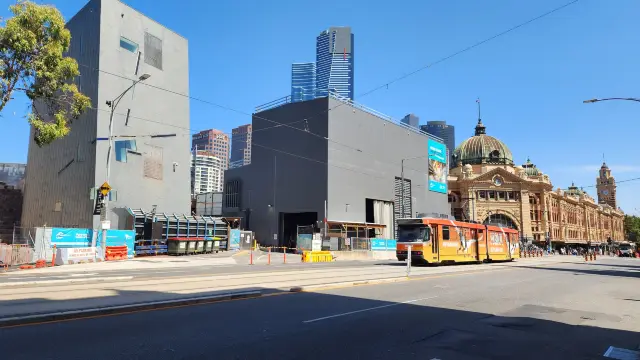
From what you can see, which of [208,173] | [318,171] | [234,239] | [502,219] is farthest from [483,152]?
[208,173]

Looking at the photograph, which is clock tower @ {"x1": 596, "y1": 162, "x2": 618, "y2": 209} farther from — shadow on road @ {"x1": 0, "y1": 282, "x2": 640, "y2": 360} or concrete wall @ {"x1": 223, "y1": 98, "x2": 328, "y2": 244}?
shadow on road @ {"x1": 0, "y1": 282, "x2": 640, "y2": 360}

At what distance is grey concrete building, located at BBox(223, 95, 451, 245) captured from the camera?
160 ft

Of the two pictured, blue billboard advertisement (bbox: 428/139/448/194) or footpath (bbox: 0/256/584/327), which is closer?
footpath (bbox: 0/256/584/327)

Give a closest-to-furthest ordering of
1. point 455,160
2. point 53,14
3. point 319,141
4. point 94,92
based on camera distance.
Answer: point 53,14 → point 94,92 → point 319,141 → point 455,160

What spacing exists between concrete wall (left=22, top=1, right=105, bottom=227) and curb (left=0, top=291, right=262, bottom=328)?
1094 inches

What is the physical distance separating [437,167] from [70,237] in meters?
54.5

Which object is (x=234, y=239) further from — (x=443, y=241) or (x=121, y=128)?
(x=443, y=241)

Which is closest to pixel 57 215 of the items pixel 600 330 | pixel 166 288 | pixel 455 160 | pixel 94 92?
pixel 94 92

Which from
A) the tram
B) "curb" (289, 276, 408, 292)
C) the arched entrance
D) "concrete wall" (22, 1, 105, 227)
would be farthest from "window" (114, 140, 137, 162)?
the arched entrance

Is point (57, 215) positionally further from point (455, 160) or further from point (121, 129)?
point (455, 160)

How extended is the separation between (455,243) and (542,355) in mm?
23186

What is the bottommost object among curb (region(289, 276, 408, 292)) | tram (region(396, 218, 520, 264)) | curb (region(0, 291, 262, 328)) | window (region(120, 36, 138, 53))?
curb (region(289, 276, 408, 292))

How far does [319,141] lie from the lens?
49.0m

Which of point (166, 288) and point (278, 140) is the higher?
point (278, 140)
